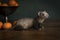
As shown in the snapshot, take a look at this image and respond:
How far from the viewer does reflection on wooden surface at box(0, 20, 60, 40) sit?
0.98 metres

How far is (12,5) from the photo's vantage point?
1.27 meters

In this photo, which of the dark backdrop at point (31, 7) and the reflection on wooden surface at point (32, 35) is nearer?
the reflection on wooden surface at point (32, 35)

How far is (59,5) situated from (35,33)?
0.56 m

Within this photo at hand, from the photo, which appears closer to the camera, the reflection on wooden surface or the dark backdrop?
the reflection on wooden surface

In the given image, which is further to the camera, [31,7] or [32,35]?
[31,7]

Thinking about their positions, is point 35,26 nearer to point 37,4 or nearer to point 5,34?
point 5,34

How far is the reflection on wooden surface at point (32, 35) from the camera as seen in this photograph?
0.98 metres

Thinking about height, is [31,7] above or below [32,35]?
above

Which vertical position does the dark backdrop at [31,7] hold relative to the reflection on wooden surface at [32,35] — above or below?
above

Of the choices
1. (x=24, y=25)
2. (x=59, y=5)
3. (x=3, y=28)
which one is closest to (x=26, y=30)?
(x=24, y=25)

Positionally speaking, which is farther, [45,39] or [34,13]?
[34,13]

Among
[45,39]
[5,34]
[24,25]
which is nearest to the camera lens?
[45,39]

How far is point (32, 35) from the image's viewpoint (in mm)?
1024

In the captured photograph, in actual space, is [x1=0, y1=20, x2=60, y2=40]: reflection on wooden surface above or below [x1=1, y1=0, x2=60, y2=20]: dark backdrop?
below
